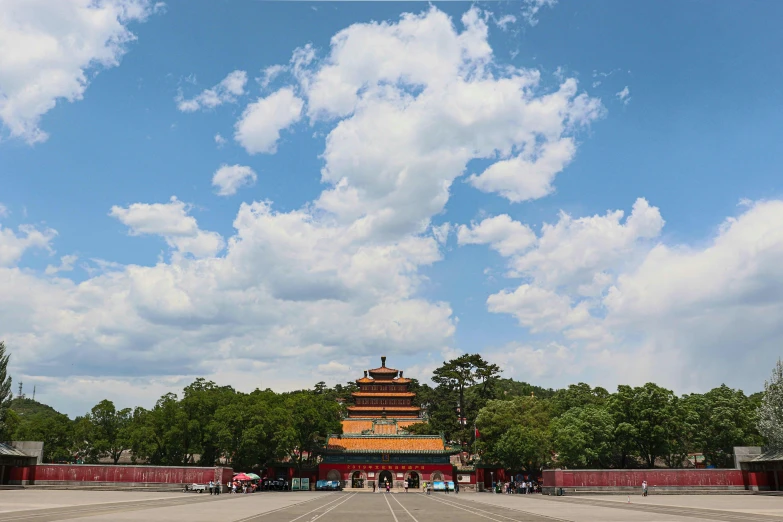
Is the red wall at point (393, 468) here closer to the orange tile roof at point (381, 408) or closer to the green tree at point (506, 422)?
the green tree at point (506, 422)

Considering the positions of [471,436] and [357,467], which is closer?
[357,467]

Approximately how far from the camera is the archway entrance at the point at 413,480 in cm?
8179

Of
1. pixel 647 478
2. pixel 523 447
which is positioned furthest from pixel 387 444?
pixel 647 478

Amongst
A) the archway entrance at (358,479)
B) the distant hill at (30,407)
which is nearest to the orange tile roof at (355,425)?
the archway entrance at (358,479)

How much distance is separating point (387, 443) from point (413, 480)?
626 centimetres

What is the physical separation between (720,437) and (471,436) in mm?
38616

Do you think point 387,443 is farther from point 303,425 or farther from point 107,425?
point 107,425

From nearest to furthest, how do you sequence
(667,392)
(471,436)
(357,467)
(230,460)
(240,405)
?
1. (667,392)
2. (240,405)
3. (230,460)
4. (357,467)
5. (471,436)

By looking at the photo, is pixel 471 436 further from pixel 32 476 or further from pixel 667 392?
pixel 32 476

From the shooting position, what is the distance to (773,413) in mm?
54031

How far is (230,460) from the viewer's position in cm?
7419

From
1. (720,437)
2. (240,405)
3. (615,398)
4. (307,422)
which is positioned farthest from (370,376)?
(720,437)

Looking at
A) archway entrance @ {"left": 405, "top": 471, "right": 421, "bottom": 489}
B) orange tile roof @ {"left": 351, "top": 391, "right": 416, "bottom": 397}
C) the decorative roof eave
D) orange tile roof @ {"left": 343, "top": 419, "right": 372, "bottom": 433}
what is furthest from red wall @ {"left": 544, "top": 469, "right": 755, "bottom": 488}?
orange tile roof @ {"left": 351, "top": 391, "right": 416, "bottom": 397}

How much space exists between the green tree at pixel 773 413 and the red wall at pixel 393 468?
127 ft
